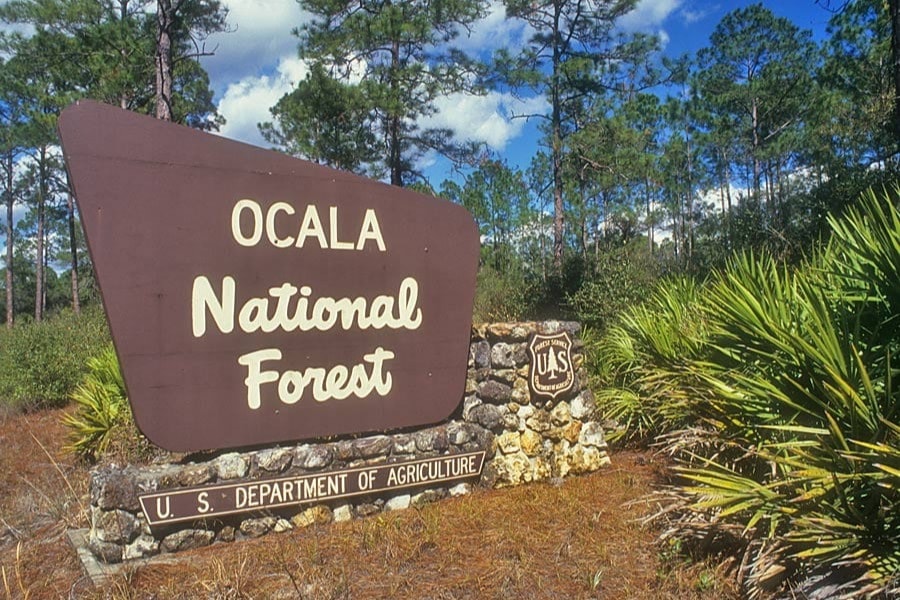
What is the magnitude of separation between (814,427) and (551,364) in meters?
2.57

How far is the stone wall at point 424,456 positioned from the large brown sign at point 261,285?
0.17 meters

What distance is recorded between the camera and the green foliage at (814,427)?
122 inches

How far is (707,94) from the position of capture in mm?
34062

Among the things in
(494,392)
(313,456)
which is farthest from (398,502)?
(494,392)

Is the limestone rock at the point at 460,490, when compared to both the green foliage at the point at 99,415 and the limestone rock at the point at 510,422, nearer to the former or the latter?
the limestone rock at the point at 510,422

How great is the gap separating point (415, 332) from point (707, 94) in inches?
1317

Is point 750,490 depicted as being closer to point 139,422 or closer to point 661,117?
point 139,422

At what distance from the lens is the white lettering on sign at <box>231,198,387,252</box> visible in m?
4.70

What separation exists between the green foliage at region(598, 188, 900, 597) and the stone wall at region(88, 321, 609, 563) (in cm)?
130

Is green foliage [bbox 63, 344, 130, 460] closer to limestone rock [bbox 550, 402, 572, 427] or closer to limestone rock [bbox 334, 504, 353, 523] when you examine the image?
limestone rock [bbox 334, 504, 353, 523]

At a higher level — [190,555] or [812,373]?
[812,373]

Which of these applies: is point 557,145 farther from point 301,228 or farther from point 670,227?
point 670,227

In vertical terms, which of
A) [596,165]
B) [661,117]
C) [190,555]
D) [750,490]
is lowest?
[190,555]

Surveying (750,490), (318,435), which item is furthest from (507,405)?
(750,490)
